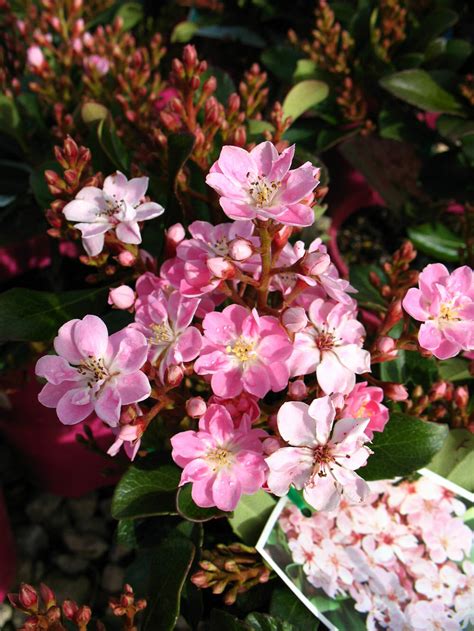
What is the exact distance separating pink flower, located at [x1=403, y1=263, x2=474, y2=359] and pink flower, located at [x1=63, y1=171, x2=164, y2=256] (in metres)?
0.34

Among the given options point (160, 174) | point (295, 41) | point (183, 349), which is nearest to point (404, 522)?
point (183, 349)

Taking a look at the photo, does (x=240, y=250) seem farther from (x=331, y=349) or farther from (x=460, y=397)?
(x=460, y=397)

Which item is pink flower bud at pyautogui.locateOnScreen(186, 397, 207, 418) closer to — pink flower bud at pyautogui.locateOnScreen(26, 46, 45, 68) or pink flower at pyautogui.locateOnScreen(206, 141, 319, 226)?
pink flower at pyautogui.locateOnScreen(206, 141, 319, 226)

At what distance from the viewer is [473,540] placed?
860 mm

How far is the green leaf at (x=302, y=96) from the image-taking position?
50.6 inches

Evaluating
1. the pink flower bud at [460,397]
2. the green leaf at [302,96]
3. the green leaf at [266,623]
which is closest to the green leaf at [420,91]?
the green leaf at [302,96]

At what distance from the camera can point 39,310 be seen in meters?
0.96

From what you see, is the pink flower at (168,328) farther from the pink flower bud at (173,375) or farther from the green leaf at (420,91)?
the green leaf at (420,91)

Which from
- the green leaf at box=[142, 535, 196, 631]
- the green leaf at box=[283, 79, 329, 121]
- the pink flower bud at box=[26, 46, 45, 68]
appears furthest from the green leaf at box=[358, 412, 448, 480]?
the pink flower bud at box=[26, 46, 45, 68]

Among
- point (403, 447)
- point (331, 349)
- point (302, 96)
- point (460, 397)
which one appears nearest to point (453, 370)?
point (460, 397)

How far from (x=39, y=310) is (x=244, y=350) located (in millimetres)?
376

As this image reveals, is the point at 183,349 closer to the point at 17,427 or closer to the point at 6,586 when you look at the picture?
the point at 17,427

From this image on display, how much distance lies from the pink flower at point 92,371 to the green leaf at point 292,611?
0.39m

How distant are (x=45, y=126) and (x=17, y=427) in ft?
2.13
